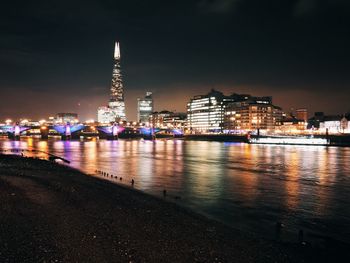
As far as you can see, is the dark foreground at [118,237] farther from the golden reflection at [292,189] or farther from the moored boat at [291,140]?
the moored boat at [291,140]

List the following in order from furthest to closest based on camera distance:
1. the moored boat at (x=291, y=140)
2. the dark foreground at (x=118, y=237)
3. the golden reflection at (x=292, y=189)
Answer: the moored boat at (x=291, y=140)
the golden reflection at (x=292, y=189)
the dark foreground at (x=118, y=237)

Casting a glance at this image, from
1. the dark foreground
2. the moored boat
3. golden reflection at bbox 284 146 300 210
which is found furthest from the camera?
the moored boat

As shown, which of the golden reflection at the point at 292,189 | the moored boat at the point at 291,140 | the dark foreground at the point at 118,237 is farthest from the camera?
the moored boat at the point at 291,140

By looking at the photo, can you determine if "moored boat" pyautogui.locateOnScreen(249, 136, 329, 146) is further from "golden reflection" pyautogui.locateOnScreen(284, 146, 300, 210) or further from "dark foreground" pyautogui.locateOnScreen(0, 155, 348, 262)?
"dark foreground" pyautogui.locateOnScreen(0, 155, 348, 262)

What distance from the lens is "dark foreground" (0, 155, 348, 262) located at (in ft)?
38.1

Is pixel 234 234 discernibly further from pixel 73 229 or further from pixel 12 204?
pixel 12 204

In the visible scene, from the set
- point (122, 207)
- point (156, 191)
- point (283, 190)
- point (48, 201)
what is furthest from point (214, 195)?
point (48, 201)

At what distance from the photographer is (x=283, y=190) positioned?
31.4 meters

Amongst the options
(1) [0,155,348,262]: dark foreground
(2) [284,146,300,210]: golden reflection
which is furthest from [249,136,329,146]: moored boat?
(1) [0,155,348,262]: dark foreground

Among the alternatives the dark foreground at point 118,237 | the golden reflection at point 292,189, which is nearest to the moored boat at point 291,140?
the golden reflection at point 292,189

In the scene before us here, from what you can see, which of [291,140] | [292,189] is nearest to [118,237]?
[292,189]

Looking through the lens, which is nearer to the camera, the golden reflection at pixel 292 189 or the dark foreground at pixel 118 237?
the dark foreground at pixel 118 237

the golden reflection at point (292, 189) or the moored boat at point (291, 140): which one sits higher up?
the moored boat at point (291, 140)

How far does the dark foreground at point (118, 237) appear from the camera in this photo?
1161 centimetres
